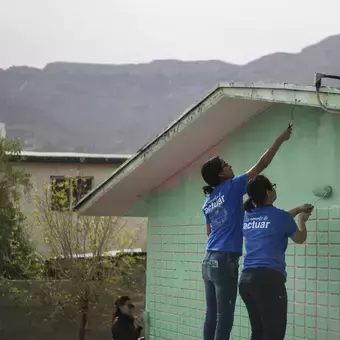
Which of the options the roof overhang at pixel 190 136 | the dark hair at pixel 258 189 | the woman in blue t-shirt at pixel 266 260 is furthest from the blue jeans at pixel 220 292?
the roof overhang at pixel 190 136

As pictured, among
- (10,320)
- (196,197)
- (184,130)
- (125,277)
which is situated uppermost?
(184,130)

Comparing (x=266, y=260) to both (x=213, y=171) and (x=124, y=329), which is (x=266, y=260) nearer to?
(x=213, y=171)

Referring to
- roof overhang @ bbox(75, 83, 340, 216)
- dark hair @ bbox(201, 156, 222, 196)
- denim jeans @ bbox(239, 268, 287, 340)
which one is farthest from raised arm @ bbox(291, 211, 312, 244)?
roof overhang @ bbox(75, 83, 340, 216)

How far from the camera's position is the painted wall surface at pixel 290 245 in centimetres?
699

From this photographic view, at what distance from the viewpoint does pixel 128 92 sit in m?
96.4

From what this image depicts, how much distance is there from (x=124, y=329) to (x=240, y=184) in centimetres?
540

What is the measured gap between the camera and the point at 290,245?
24.4ft

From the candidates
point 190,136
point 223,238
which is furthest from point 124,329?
point 223,238

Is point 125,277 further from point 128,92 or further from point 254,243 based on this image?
point 128,92

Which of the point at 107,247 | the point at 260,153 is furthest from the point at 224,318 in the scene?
the point at 107,247

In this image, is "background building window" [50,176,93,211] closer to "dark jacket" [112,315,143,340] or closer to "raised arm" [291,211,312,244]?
"dark jacket" [112,315,143,340]

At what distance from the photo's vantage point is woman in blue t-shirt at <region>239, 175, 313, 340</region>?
241 inches

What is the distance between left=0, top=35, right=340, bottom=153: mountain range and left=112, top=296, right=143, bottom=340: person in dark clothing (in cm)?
7120

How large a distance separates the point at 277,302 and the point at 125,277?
11753 mm
